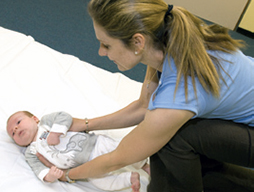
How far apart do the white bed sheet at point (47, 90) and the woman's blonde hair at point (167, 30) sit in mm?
735

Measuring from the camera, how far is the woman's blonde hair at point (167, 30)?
907mm

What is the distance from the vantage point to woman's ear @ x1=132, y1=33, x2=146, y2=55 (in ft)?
3.07

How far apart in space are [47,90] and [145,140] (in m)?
1.00

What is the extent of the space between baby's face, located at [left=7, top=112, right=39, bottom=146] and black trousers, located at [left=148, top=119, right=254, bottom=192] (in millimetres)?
669

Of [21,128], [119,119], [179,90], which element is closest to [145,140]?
[179,90]

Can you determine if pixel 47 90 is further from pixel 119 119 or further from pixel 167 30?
pixel 167 30

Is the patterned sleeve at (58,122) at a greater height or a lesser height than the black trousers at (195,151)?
lesser

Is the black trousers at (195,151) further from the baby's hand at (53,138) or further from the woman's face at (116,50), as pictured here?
the baby's hand at (53,138)

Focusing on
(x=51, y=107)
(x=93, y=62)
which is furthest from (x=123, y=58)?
(x=93, y=62)

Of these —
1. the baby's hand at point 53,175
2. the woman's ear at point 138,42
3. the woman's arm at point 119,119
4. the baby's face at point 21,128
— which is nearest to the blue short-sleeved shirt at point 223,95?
the woman's ear at point 138,42

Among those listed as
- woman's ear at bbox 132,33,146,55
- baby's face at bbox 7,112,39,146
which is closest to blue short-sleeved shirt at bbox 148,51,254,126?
woman's ear at bbox 132,33,146,55

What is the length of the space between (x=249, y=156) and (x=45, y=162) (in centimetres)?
96

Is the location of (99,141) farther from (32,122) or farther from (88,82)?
(88,82)

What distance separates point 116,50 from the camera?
3.32 feet
